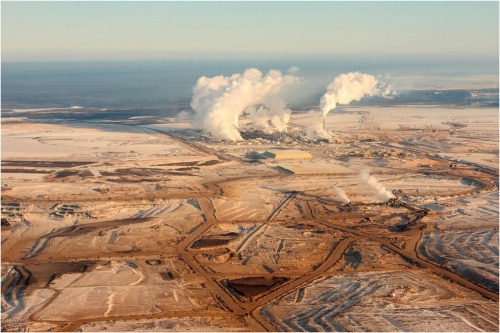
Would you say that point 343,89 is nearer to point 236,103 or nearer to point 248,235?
point 236,103

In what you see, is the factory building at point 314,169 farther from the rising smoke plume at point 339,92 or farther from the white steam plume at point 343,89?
the white steam plume at point 343,89

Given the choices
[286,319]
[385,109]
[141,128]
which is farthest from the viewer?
[385,109]

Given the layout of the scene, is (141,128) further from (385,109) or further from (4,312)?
(4,312)

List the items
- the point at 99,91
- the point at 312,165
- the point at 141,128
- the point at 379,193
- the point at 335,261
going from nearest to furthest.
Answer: the point at 335,261 < the point at 379,193 < the point at 312,165 < the point at 141,128 < the point at 99,91

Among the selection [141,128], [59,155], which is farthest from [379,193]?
[141,128]

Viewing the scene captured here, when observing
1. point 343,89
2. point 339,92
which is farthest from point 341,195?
point 343,89
